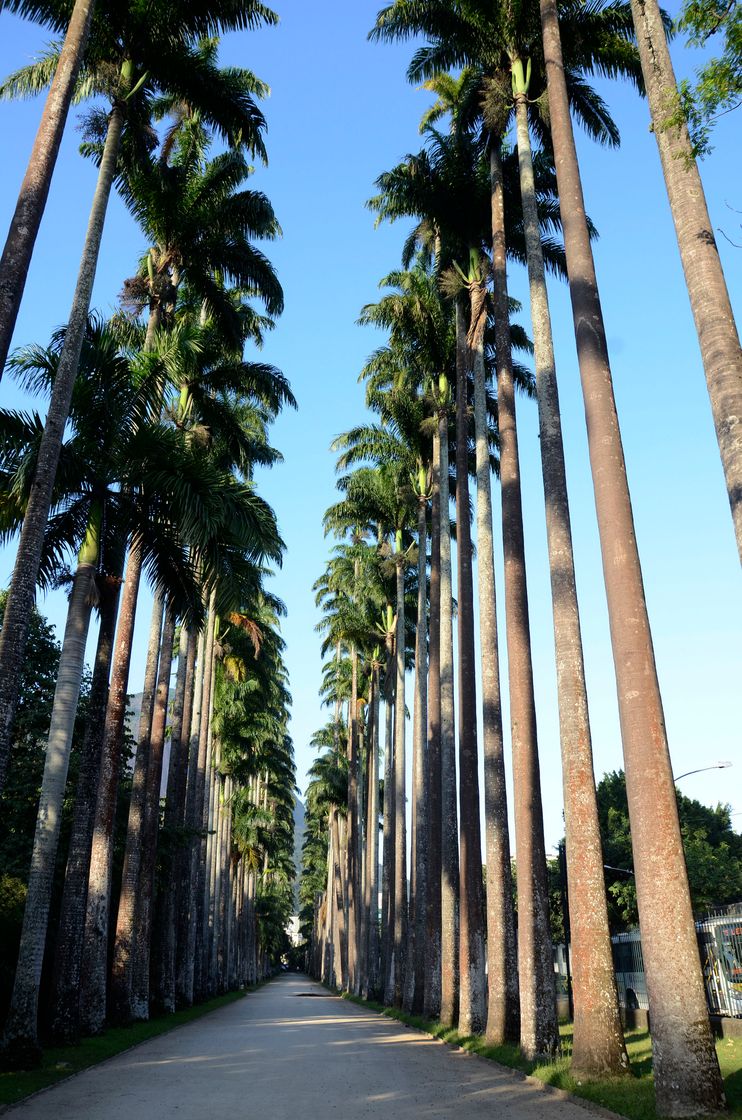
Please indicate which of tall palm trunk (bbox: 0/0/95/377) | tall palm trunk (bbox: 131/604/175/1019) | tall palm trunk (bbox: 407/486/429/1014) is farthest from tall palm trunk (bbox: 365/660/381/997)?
tall palm trunk (bbox: 0/0/95/377)

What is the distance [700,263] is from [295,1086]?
35.4ft

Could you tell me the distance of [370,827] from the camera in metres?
40.3

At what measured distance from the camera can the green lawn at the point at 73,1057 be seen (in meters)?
10.3

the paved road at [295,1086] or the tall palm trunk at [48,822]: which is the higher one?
the tall palm trunk at [48,822]

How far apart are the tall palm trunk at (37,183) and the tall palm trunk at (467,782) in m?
12.2

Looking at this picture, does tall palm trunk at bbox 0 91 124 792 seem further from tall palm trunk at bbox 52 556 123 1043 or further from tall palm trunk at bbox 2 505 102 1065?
tall palm trunk at bbox 52 556 123 1043

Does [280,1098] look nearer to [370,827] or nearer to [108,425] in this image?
[108,425]

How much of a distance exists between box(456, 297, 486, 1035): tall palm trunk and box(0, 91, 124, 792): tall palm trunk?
33.0 feet

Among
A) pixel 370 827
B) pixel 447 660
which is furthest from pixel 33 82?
pixel 370 827

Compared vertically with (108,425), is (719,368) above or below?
below

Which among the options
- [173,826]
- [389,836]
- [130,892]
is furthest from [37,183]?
[389,836]

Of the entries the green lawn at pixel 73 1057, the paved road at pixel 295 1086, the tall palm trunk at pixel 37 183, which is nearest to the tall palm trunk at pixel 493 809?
the paved road at pixel 295 1086

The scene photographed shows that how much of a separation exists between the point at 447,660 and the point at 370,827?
1928 centimetres

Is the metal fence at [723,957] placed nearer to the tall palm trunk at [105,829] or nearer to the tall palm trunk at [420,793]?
the tall palm trunk at [420,793]
